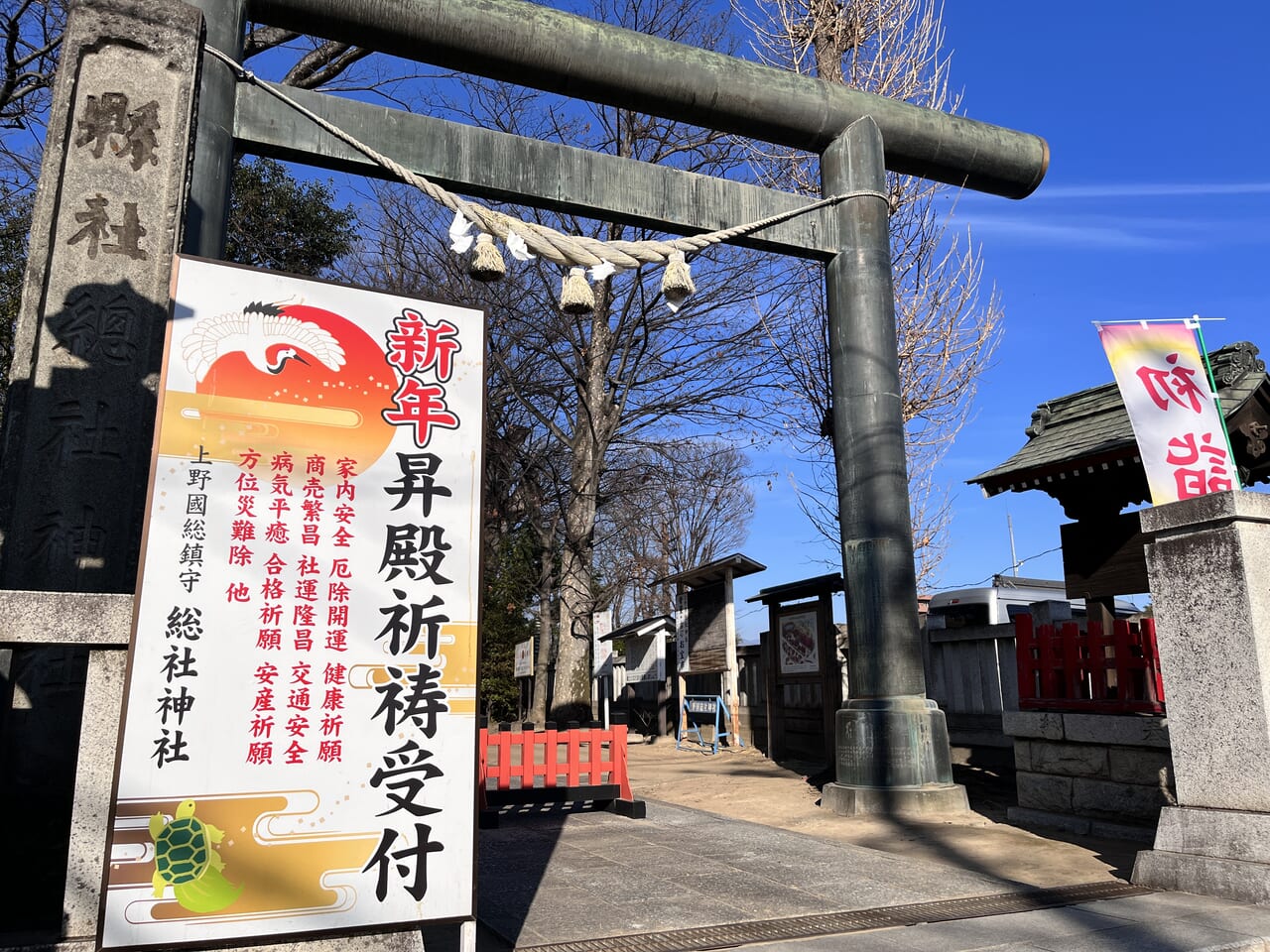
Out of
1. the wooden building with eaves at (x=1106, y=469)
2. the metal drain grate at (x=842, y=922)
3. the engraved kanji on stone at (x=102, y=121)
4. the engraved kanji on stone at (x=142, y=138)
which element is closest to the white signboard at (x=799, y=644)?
the wooden building with eaves at (x=1106, y=469)

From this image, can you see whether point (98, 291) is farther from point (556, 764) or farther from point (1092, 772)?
point (1092, 772)

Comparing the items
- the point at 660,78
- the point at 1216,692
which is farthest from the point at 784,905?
the point at 660,78

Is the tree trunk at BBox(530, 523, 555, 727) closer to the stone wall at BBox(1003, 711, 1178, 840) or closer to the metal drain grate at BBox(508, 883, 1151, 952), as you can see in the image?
the stone wall at BBox(1003, 711, 1178, 840)

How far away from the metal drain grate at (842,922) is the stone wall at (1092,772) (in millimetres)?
2406

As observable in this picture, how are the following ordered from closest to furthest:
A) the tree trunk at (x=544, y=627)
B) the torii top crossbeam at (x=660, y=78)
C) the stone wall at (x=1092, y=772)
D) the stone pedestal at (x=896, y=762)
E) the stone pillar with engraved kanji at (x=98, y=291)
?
the stone pillar with engraved kanji at (x=98, y=291) < the stone wall at (x=1092, y=772) < the torii top crossbeam at (x=660, y=78) < the stone pedestal at (x=896, y=762) < the tree trunk at (x=544, y=627)

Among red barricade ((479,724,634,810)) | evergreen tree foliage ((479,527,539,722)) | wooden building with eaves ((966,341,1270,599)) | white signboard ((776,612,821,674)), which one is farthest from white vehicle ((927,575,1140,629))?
evergreen tree foliage ((479,527,539,722))

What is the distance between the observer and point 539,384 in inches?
714

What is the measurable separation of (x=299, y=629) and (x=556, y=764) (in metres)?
5.48

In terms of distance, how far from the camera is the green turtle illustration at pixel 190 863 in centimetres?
290

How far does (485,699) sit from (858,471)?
1779 centimetres

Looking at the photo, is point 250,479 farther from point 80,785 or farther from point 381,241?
point 381,241

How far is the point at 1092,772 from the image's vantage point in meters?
7.93

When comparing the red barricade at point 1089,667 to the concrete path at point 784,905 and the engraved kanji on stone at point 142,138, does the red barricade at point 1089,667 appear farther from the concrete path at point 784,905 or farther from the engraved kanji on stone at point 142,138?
the engraved kanji on stone at point 142,138

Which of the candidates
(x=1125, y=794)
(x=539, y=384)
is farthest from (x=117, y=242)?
(x=539, y=384)
